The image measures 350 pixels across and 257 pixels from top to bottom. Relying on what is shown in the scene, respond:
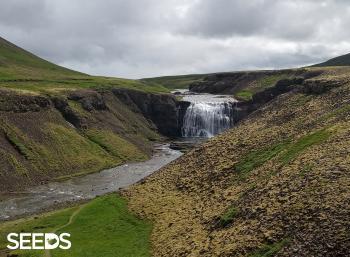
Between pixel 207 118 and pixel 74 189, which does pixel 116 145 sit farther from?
pixel 207 118

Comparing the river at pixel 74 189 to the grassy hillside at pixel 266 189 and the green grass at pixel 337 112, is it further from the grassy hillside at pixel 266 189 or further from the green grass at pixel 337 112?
the green grass at pixel 337 112

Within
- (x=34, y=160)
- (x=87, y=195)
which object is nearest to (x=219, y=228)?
(x=87, y=195)

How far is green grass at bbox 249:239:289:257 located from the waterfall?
409 ft

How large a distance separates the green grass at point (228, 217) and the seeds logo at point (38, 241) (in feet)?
52.7

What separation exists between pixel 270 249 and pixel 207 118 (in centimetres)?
13031

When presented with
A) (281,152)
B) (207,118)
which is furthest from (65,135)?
(281,152)

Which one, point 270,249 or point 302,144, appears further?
point 302,144

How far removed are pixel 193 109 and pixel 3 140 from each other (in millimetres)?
79565

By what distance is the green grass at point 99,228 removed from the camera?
162 feet

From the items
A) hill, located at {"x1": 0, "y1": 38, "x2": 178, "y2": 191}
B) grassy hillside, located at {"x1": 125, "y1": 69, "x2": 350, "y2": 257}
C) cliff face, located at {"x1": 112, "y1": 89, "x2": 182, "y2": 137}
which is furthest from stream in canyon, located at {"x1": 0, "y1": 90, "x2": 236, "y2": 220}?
grassy hillside, located at {"x1": 125, "y1": 69, "x2": 350, "y2": 257}

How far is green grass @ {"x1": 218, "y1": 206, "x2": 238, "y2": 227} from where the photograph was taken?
4609cm

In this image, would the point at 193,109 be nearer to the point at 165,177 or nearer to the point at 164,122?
Result: the point at 164,122

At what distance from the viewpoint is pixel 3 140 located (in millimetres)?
103562

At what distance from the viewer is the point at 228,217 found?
46656mm
